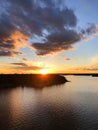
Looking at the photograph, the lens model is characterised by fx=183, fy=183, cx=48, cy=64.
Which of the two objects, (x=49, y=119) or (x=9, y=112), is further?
(x=9, y=112)

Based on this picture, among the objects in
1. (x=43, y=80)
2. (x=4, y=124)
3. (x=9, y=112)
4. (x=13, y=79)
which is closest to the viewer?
(x=4, y=124)

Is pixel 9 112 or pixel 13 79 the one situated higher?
pixel 13 79

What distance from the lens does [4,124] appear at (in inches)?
1740

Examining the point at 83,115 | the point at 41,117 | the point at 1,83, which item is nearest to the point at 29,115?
the point at 41,117

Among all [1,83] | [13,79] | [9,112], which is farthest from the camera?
[13,79]

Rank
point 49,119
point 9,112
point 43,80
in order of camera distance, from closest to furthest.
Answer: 1. point 49,119
2. point 9,112
3. point 43,80

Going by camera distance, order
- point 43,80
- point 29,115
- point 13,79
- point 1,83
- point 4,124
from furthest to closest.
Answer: point 43,80 < point 13,79 < point 1,83 < point 29,115 < point 4,124

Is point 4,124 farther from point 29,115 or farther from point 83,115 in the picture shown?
point 83,115

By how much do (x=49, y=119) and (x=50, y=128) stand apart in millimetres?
7316

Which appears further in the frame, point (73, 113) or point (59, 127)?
point (73, 113)

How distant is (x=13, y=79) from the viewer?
16162 centimetres

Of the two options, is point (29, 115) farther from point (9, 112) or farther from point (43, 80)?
point (43, 80)

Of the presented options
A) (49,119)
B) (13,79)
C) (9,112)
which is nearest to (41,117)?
(49,119)

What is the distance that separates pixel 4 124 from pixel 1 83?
105250mm
